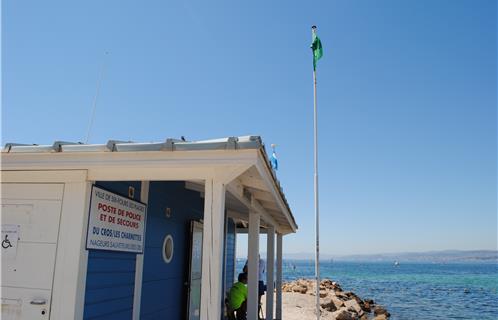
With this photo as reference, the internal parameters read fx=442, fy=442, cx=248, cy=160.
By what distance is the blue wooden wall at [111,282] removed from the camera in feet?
13.9

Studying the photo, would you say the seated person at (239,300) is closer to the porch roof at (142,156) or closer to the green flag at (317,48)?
the porch roof at (142,156)

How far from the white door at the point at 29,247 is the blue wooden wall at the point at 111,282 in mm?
362

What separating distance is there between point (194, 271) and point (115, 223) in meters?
2.94

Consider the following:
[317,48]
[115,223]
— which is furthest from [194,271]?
[317,48]

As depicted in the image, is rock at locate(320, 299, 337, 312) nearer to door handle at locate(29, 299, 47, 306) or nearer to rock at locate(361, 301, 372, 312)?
rock at locate(361, 301, 372, 312)

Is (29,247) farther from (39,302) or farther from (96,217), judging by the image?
(96,217)

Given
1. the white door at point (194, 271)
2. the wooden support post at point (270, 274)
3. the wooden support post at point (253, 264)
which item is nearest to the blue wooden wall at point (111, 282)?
the white door at point (194, 271)

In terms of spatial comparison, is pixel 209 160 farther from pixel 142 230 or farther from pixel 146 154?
pixel 142 230

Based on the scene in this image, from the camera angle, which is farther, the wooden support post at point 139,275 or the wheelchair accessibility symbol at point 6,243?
the wooden support post at point 139,275

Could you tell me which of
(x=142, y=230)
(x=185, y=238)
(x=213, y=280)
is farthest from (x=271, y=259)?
(x=213, y=280)

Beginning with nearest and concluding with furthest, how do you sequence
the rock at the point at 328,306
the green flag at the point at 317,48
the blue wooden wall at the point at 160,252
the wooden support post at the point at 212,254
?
the wooden support post at the point at 212,254, the blue wooden wall at the point at 160,252, the green flag at the point at 317,48, the rock at the point at 328,306

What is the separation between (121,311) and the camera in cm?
484

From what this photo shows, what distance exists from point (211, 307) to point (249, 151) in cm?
135

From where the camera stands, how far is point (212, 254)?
3783 millimetres
